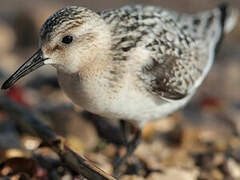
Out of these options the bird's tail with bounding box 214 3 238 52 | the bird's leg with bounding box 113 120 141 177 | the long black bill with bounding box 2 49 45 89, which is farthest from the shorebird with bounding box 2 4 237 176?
the bird's tail with bounding box 214 3 238 52

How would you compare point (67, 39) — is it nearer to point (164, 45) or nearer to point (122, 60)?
point (122, 60)

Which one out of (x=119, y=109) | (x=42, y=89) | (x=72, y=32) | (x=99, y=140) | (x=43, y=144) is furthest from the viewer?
(x=42, y=89)

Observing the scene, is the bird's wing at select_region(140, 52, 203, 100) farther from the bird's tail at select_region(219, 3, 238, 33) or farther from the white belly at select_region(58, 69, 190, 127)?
the bird's tail at select_region(219, 3, 238, 33)

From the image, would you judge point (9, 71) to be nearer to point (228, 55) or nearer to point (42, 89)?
point (42, 89)

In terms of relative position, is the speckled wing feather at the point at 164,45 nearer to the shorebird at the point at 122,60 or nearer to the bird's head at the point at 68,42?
the shorebird at the point at 122,60

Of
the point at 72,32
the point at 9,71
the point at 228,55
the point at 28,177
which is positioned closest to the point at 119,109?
the point at 72,32

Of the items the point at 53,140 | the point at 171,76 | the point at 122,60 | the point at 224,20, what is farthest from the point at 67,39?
the point at 224,20
